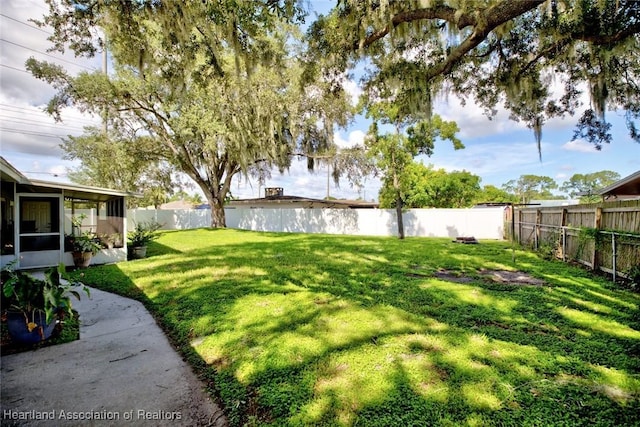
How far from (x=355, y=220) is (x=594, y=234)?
1155 centimetres

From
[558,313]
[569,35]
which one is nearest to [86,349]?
[558,313]

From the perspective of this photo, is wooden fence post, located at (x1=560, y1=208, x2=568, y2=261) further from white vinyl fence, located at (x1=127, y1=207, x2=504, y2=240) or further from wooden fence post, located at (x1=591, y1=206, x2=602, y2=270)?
white vinyl fence, located at (x1=127, y1=207, x2=504, y2=240)

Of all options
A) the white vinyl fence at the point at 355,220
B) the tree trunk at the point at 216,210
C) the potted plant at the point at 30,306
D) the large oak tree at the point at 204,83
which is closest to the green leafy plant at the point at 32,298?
the potted plant at the point at 30,306

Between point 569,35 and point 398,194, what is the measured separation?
31.1 feet

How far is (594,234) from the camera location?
5766 mm

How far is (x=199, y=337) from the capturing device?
10.4 ft

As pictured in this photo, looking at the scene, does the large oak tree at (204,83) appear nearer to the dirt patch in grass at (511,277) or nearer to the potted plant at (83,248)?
the potted plant at (83,248)

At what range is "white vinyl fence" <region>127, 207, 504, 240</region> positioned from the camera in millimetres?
14133

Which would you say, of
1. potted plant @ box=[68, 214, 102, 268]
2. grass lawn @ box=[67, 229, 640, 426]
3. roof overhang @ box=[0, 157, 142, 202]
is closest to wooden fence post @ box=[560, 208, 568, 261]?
grass lawn @ box=[67, 229, 640, 426]

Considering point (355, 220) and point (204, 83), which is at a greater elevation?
point (204, 83)

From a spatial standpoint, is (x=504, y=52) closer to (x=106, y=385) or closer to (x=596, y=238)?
(x=596, y=238)

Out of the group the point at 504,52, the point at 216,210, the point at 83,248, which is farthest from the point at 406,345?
the point at 216,210

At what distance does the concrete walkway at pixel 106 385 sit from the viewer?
196 cm

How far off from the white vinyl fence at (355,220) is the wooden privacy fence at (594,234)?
16.1 ft
